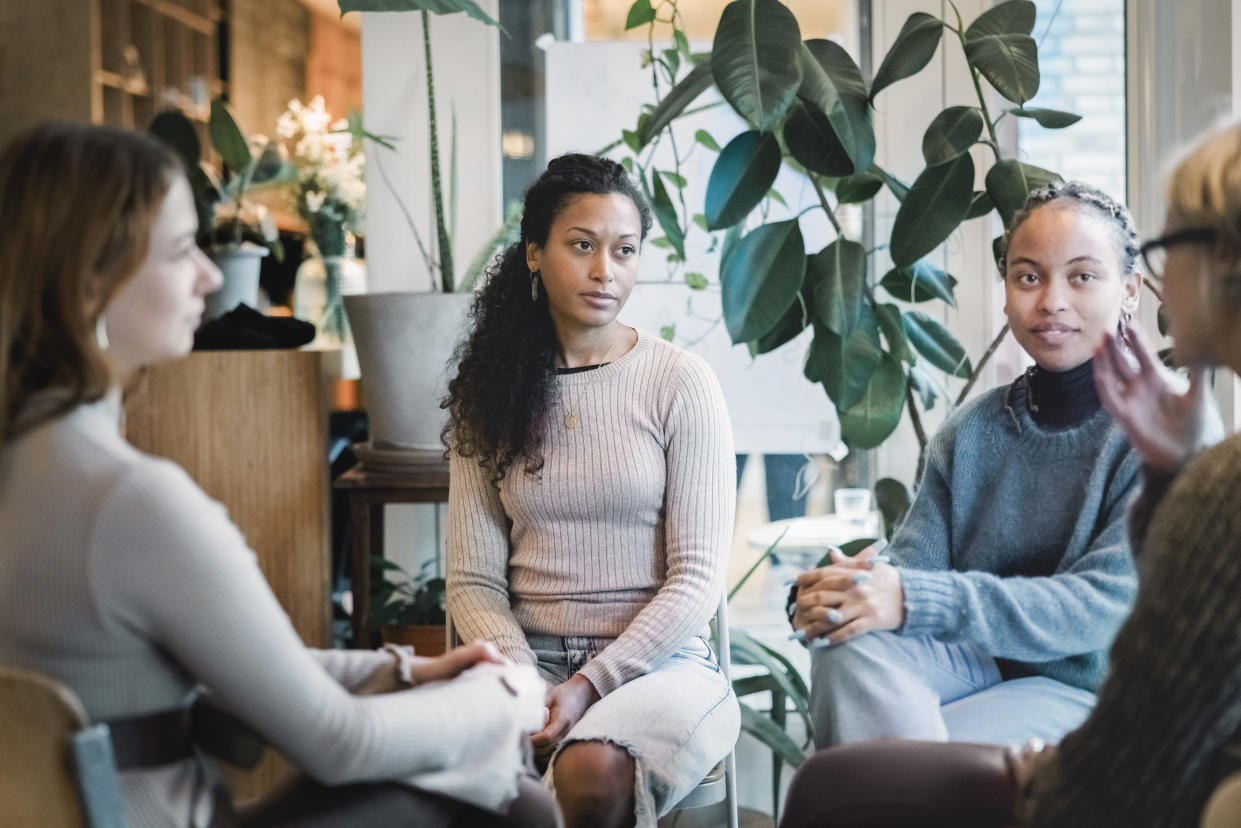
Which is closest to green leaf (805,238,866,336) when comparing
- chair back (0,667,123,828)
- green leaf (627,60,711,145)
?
green leaf (627,60,711,145)

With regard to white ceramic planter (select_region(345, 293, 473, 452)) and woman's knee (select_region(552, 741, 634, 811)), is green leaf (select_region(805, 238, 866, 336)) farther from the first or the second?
woman's knee (select_region(552, 741, 634, 811))

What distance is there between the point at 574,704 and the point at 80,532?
0.87 meters

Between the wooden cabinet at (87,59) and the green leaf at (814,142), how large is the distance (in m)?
3.47

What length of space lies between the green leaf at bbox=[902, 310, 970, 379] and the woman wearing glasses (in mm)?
1214

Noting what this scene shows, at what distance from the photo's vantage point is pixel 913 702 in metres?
1.53

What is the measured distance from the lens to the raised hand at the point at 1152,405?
129cm

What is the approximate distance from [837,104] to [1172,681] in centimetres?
140

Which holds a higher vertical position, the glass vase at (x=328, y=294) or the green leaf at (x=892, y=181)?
the green leaf at (x=892, y=181)

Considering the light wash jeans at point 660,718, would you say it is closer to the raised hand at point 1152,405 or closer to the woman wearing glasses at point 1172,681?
the woman wearing glasses at point 1172,681

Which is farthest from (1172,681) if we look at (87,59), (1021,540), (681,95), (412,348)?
(87,59)

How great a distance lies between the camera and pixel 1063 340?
5.49ft

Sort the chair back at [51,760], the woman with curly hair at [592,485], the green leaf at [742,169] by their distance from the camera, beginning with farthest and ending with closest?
the green leaf at [742,169] < the woman with curly hair at [592,485] < the chair back at [51,760]

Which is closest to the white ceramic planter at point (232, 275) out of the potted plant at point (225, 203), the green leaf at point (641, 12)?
the potted plant at point (225, 203)

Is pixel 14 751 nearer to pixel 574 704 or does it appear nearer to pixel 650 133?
pixel 574 704
